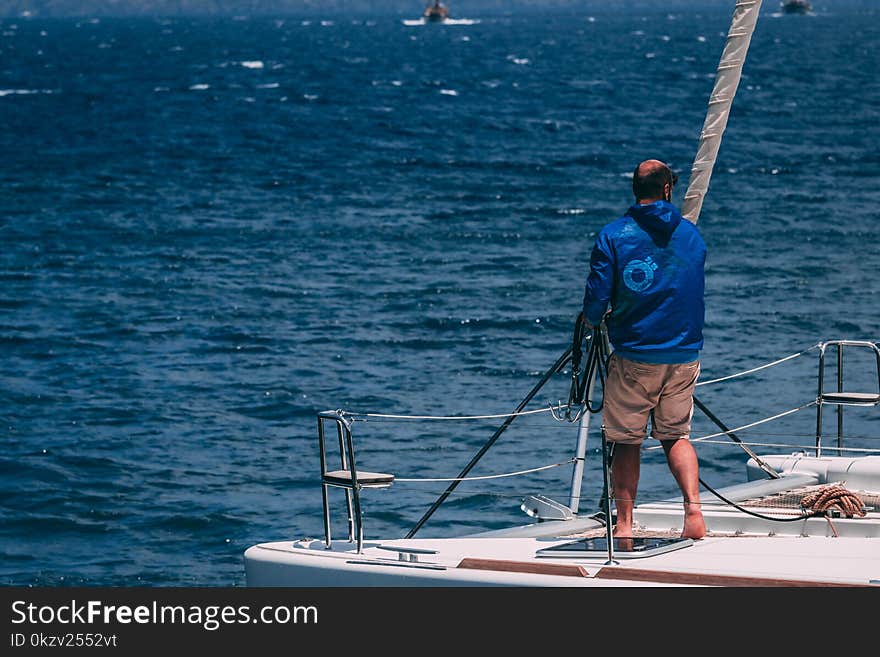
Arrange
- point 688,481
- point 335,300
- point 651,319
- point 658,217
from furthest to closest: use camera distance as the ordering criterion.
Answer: point 335,300 < point 688,481 < point 651,319 < point 658,217

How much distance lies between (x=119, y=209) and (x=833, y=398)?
2605 centimetres

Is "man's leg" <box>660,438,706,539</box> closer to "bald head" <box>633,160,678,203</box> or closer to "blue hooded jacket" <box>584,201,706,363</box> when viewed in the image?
"blue hooded jacket" <box>584,201,706,363</box>

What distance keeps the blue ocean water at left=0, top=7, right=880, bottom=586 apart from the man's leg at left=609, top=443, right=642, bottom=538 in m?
1.35

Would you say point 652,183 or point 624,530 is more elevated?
point 652,183

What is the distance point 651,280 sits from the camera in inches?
282

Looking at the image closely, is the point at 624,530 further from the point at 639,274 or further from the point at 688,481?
the point at 639,274

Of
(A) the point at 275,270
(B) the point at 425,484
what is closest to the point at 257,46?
(A) the point at 275,270

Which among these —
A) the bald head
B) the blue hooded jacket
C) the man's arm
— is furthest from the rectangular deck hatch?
the bald head

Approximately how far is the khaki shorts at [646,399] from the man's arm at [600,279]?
1.08 feet

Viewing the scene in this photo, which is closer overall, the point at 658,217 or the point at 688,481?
the point at 658,217

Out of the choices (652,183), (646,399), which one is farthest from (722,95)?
(646,399)

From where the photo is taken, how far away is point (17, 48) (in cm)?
13775

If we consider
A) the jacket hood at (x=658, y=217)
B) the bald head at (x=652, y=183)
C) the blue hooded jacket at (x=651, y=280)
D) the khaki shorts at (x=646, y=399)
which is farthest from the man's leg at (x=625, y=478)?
the bald head at (x=652, y=183)

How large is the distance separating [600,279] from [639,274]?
181mm
